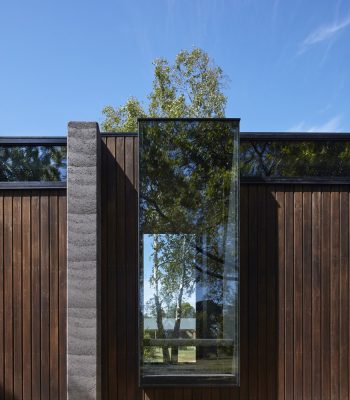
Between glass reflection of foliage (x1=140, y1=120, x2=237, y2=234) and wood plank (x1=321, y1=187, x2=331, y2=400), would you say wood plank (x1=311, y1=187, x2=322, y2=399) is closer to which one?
wood plank (x1=321, y1=187, x2=331, y2=400)

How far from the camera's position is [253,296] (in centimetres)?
511

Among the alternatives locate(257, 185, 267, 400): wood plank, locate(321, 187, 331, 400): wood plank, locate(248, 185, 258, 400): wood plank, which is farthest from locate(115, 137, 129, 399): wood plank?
locate(321, 187, 331, 400): wood plank

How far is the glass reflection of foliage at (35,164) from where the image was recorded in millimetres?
5195

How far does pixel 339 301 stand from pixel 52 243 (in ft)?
11.7

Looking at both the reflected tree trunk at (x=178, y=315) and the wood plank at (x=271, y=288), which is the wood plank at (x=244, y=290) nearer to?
the wood plank at (x=271, y=288)

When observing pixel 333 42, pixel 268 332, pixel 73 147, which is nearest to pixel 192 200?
pixel 73 147

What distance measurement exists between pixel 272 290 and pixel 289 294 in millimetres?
213

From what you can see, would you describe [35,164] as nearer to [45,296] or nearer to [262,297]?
[45,296]

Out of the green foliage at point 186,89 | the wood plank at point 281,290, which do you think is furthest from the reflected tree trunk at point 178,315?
the green foliage at point 186,89

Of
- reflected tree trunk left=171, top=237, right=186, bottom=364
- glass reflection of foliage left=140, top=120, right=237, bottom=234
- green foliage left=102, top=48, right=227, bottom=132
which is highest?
green foliage left=102, top=48, right=227, bottom=132

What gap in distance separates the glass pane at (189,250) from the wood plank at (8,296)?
162 centimetres

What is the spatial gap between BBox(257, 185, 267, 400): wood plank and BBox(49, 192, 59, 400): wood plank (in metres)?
2.41

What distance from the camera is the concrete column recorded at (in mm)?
4617

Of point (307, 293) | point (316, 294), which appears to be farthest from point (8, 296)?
point (316, 294)
